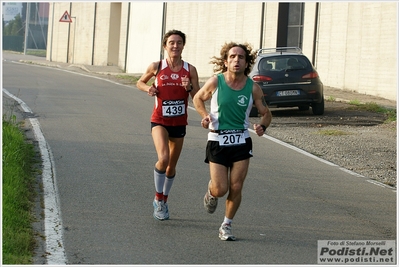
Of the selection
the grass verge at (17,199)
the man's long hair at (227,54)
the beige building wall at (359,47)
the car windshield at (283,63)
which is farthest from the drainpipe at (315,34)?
the man's long hair at (227,54)

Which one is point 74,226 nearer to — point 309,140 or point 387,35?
point 309,140

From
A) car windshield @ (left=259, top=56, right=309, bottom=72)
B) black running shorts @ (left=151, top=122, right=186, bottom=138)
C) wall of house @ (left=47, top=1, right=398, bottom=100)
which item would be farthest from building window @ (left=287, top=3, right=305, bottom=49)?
black running shorts @ (left=151, top=122, right=186, bottom=138)

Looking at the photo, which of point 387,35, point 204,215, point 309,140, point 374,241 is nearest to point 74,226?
point 204,215

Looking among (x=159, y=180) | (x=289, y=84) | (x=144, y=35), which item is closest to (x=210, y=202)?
(x=159, y=180)

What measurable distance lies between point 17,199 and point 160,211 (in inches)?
62.4

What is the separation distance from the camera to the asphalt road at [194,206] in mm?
7207

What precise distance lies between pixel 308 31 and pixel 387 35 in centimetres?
540

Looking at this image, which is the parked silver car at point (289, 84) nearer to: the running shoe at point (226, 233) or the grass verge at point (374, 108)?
the grass verge at point (374, 108)

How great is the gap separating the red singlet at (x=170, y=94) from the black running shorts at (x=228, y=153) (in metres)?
0.90

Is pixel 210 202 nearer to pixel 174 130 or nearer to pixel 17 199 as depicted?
pixel 174 130

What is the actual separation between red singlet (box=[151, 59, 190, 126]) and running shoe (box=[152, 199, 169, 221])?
847mm

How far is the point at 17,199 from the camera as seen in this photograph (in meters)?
8.76

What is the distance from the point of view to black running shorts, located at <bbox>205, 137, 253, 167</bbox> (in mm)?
7758

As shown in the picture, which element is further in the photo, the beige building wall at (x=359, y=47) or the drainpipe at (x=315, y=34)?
the drainpipe at (x=315, y=34)
